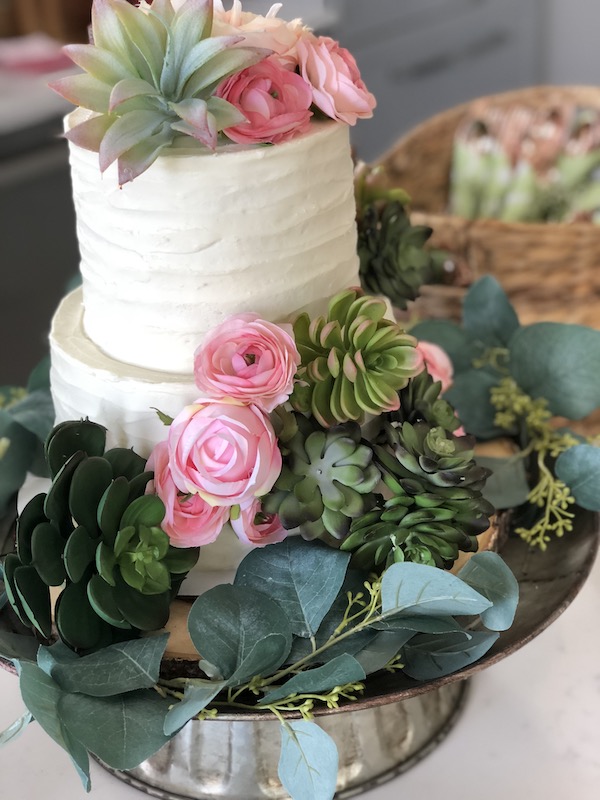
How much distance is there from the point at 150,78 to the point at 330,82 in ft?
0.39

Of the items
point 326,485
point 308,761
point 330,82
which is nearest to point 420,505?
point 326,485

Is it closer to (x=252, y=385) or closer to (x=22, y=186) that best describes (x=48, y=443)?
(x=252, y=385)

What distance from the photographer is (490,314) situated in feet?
2.80

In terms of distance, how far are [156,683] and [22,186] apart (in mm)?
1481

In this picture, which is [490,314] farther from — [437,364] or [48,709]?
[48,709]

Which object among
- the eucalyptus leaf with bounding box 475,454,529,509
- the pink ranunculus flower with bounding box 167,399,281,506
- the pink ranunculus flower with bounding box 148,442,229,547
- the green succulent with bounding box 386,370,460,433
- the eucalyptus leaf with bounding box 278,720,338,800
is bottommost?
the eucalyptus leaf with bounding box 475,454,529,509

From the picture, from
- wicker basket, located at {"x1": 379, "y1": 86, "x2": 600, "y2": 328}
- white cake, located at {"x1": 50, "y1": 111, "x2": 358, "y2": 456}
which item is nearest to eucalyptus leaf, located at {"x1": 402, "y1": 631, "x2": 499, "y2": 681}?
white cake, located at {"x1": 50, "y1": 111, "x2": 358, "y2": 456}

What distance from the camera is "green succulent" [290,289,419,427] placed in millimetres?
583

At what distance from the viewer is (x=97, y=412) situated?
636 mm

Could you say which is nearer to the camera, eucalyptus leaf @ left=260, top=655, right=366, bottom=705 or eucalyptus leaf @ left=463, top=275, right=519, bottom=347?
eucalyptus leaf @ left=260, top=655, right=366, bottom=705

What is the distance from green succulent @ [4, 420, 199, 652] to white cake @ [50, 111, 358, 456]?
5cm

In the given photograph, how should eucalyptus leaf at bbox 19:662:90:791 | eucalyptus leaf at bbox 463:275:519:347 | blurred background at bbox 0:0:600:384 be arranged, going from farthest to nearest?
blurred background at bbox 0:0:600:384 → eucalyptus leaf at bbox 463:275:519:347 → eucalyptus leaf at bbox 19:662:90:791

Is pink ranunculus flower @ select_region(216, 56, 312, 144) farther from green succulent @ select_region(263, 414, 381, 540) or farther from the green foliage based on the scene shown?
the green foliage

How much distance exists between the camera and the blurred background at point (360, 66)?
188cm
